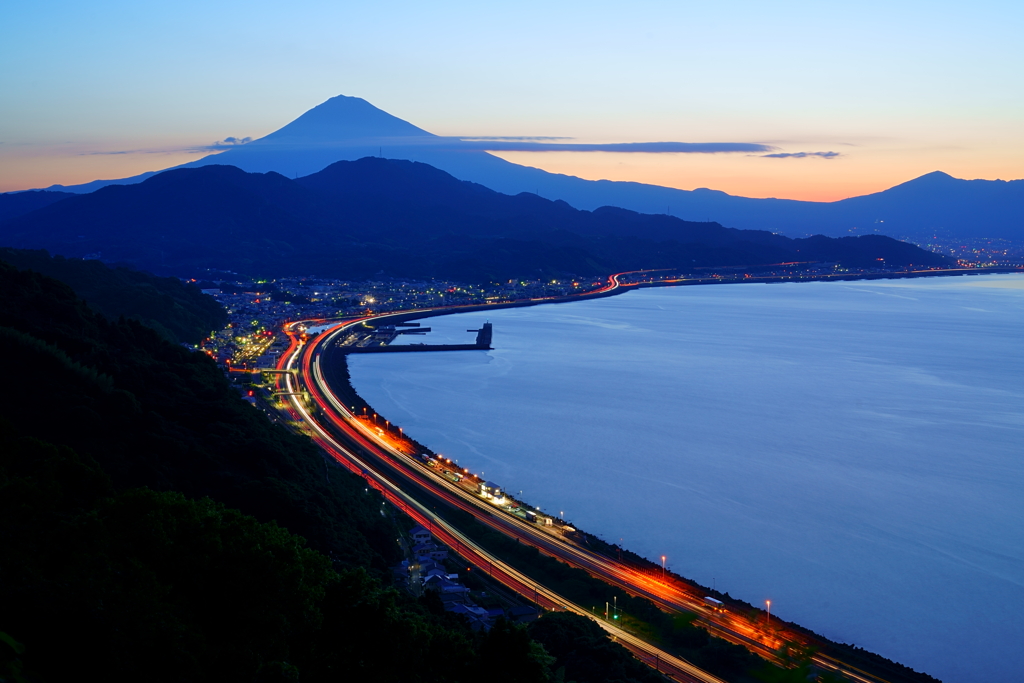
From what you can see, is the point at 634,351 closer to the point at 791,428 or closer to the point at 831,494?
the point at 791,428

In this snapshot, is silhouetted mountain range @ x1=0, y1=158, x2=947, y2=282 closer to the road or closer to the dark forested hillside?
the dark forested hillside

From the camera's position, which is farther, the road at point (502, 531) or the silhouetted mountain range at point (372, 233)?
the silhouetted mountain range at point (372, 233)

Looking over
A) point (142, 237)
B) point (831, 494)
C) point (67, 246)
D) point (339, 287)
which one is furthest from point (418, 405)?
point (142, 237)

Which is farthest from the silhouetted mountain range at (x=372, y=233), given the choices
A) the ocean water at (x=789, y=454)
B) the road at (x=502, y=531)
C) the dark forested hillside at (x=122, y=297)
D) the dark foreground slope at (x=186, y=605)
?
the dark foreground slope at (x=186, y=605)

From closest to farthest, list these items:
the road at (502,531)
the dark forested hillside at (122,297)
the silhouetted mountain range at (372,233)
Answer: the road at (502,531) → the dark forested hillside at (122,297) → the silhouetted mountain range at (372,233)

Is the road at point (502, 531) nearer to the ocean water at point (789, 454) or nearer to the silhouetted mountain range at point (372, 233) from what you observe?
the ocean water at point (789, 454)

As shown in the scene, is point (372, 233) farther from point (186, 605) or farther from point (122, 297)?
point (186, 605)
